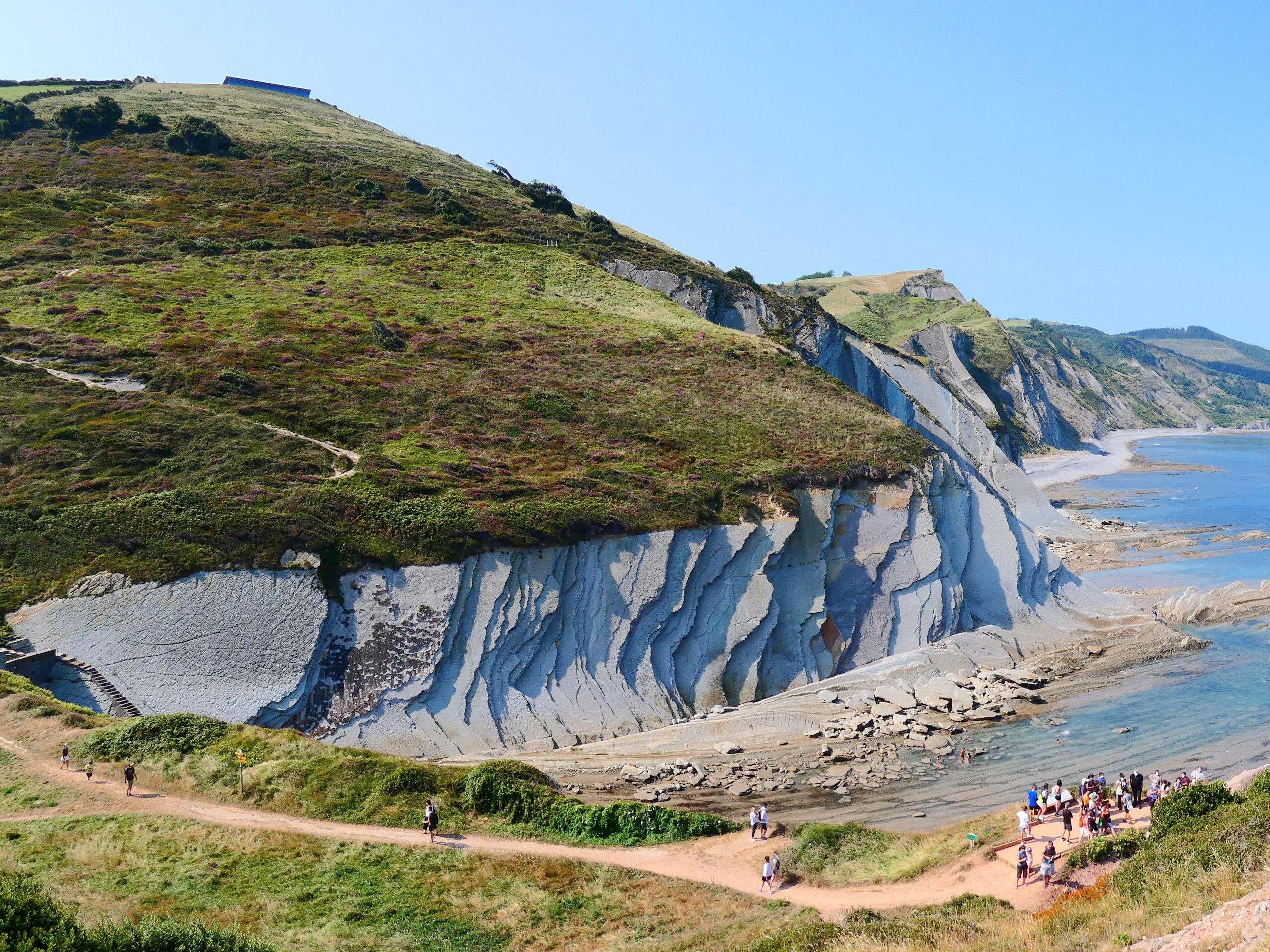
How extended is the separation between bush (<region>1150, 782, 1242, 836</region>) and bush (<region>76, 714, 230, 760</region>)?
2787 cm

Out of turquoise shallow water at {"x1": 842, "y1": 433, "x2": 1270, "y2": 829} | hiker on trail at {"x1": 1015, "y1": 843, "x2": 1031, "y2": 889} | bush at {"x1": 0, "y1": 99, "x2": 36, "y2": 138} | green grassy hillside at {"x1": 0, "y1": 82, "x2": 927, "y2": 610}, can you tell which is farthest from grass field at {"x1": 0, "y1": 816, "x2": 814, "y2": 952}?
bush at {"x1": 0, "y1": 99, "x2": 36, "y2": 138}

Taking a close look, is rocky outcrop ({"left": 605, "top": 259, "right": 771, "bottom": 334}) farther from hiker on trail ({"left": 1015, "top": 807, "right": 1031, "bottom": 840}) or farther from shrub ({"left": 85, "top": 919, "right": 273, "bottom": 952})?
shrub ({"left": 85, "top": 919, "right": 273, "bottom": 952})

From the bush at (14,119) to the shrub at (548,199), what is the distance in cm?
5510

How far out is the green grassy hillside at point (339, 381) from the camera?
40.8 meters

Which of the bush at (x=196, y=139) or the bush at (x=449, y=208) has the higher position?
the bush at (x=196, y=139)

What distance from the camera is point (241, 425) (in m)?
47.2

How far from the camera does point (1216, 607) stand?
185 ft

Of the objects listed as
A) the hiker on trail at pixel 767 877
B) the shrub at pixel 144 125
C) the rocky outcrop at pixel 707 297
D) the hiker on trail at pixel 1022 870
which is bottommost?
the hiker on trail at pixel 767 877

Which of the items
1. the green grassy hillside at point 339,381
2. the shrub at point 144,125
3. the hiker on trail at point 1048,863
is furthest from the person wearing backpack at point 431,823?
the shrub at point 144,125

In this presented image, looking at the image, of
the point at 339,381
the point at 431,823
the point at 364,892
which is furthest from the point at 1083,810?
the point at 339,381

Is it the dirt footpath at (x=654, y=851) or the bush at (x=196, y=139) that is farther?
the bush at (x=196, y=139)

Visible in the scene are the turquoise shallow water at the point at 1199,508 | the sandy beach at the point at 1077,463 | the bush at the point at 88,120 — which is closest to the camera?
the turquoise shallow water at the point at 1199,508

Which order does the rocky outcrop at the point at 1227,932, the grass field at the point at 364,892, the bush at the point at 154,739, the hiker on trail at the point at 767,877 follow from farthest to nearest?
the bush at the point at 154,739, the hiker on trail at the point at 767,877, the grass field at the point at 364,892, the rocky outcrop at the point at 1227,932

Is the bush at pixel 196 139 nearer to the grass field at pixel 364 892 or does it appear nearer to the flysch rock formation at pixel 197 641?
the flysch rock formation at pixel 197 641
